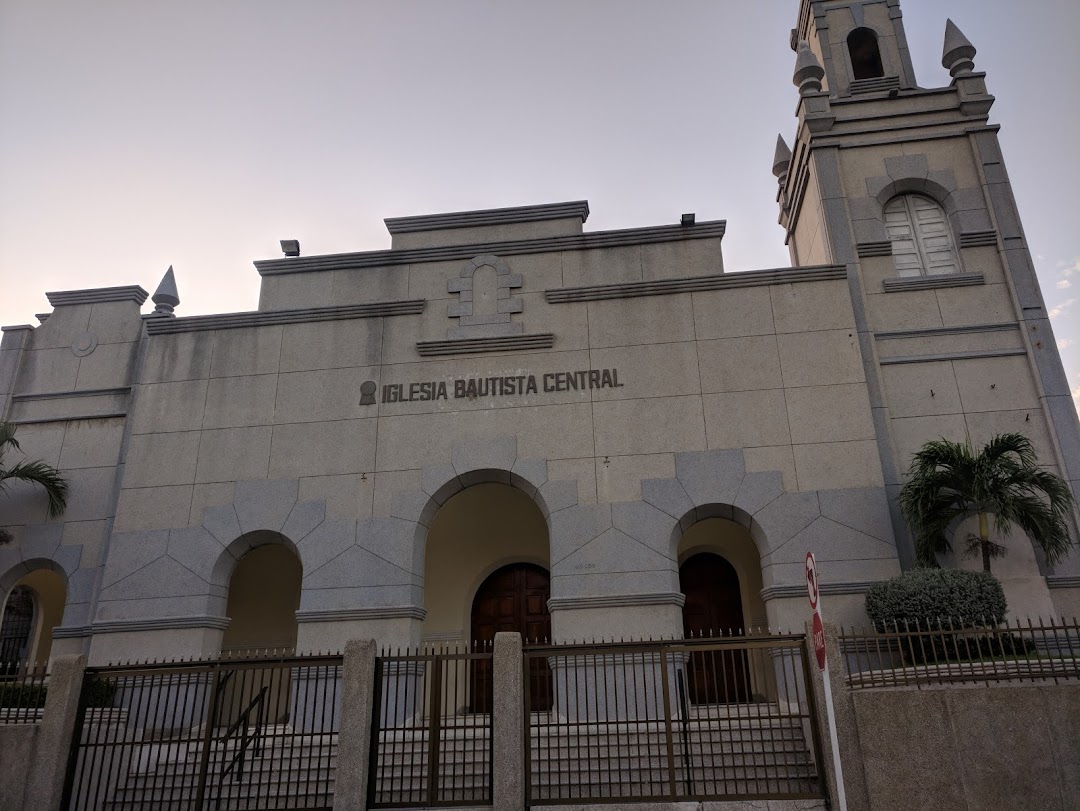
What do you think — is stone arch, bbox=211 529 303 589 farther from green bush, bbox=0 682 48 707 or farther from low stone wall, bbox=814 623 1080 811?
low stone wall, bbox=814 623 1080 811

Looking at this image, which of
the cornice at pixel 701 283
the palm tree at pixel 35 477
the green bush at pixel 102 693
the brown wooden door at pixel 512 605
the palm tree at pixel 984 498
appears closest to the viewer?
the green bush at pixel 102 693

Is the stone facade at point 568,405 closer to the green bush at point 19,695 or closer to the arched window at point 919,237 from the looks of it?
the arched window at point 919,237

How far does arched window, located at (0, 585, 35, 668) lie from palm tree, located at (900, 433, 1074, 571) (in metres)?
21.0

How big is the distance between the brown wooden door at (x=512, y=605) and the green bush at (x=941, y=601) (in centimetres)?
748

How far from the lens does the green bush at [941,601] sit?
11.9 metres

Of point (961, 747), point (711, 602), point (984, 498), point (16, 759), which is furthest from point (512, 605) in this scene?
point (961, 747)

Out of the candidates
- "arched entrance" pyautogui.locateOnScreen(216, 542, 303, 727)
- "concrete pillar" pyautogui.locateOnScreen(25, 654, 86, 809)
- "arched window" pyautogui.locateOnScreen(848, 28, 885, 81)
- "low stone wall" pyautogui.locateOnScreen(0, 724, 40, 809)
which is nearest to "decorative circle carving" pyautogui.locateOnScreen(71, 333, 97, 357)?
"arched entrance" pyautogui.locateOnScreen(216, 542, 303, 727)

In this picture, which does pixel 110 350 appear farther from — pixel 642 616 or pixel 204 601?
pixel 642 616

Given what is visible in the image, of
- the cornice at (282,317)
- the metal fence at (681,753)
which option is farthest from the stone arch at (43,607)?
the metal fence at (681,753)

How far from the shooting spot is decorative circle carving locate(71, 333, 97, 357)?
18.4 metres

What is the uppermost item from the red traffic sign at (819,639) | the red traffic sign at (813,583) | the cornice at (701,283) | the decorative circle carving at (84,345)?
the decorative circle carving at (84,345)

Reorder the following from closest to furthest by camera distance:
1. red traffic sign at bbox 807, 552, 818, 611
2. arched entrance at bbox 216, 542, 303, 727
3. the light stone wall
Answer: red traffic sign at bbox 807, 552, 818, 611 < the light stone wall < arched entrance at bbox 216, 542, 303, 727


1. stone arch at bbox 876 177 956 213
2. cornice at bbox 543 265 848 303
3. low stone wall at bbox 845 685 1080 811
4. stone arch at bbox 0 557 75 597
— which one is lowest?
low stone wall at bbox 845 685 1080 811

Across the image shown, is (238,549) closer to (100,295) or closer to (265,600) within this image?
(265,600)
